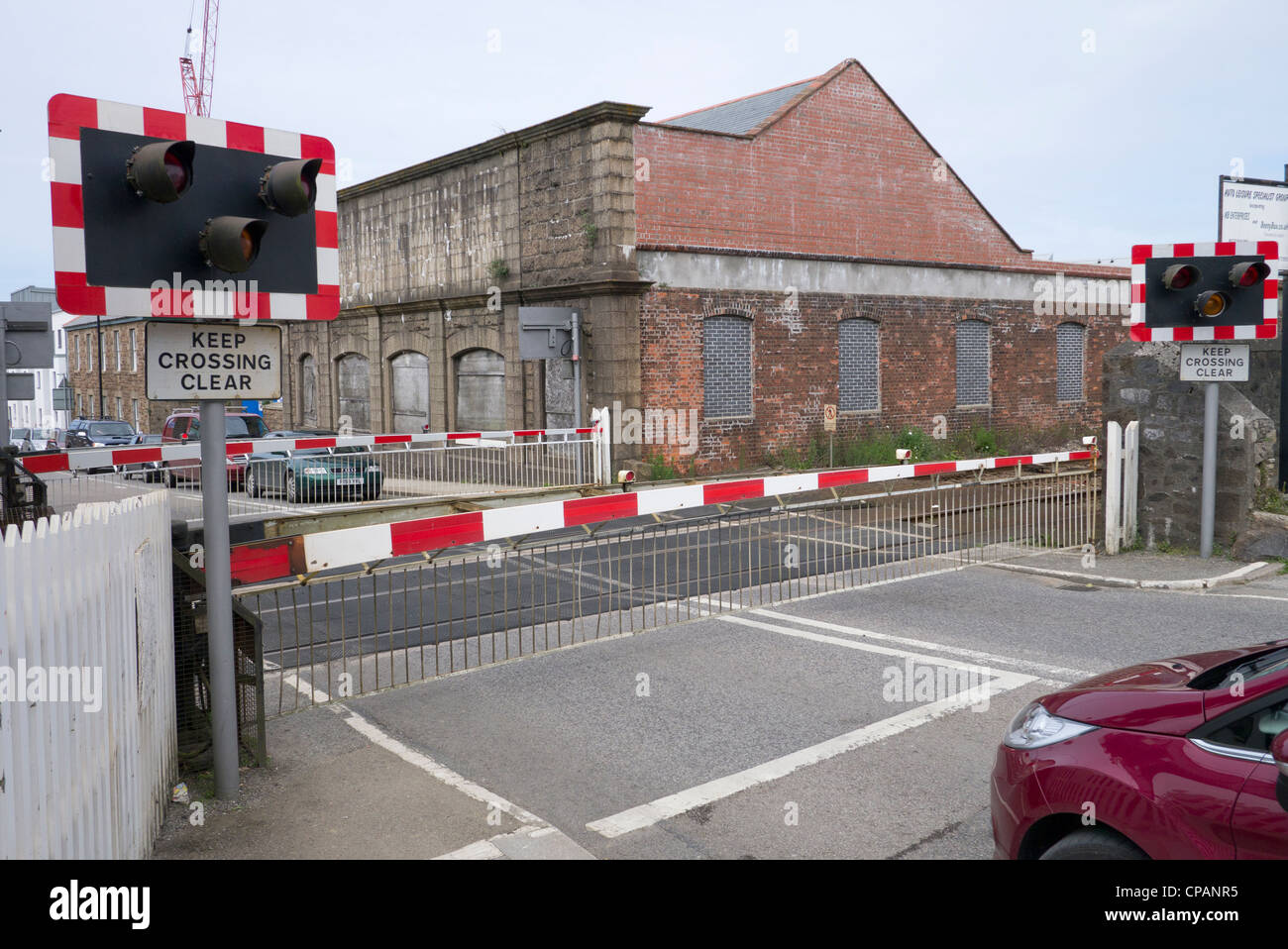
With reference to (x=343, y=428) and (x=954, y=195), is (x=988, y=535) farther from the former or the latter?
(x=343, y=428)

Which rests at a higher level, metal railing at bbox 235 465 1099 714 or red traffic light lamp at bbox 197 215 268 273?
red traffic light lamp at bbox 197 215 268 273

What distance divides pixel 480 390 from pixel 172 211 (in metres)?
21.4

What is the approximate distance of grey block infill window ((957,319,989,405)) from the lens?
28312 millimetres

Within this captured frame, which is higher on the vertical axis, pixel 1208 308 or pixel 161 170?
pixel 161 170

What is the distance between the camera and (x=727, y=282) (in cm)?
2314

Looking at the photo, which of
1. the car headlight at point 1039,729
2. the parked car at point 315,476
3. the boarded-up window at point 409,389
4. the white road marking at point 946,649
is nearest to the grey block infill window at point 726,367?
the parked car at point 315,476

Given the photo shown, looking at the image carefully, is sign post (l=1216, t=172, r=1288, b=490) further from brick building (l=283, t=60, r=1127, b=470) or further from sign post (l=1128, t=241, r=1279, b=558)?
sign post (l=1128, t=241, r=1279, b=558)

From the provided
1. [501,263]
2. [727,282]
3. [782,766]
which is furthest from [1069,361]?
[782,766]

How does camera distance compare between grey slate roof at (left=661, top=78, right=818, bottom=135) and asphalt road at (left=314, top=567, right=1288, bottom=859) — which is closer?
asphalt road at (left=314, top=567, right=1288, bottom=859)

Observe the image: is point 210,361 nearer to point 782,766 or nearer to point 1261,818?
point 782,766

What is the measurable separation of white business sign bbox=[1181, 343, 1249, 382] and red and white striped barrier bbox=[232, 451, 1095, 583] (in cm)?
499

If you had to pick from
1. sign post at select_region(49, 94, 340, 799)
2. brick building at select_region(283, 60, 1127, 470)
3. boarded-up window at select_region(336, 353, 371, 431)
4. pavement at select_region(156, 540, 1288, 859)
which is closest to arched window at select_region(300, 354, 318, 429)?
boarded-up window at select_region(336, 353, 371, 431)

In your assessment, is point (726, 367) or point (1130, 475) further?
point (726, 367)
